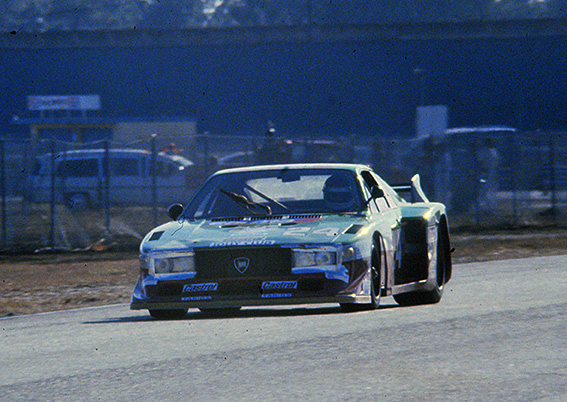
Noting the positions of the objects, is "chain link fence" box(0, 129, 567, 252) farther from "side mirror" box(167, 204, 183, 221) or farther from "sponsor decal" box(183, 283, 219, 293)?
"sponsor decal" box(183, 283, 219, 293)

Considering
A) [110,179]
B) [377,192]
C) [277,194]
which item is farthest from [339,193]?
[110,179]

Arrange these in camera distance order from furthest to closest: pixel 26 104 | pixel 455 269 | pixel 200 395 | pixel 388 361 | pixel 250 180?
pixel 26 104 < pixel 455 269 < pixel 250 180 < pixel 388 361 < pixel 200 395

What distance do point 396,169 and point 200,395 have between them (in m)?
16.0

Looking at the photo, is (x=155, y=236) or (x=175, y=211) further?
(x=175, y=211)

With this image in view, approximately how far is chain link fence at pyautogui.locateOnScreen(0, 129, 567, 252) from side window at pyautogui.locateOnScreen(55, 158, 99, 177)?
0.02m

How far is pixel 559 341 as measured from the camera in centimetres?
757

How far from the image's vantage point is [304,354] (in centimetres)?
723

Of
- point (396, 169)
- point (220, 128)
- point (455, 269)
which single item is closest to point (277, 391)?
point (455, 269)

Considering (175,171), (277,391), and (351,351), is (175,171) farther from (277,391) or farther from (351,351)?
(277,391)

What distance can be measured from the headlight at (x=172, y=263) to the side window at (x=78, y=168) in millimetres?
10703

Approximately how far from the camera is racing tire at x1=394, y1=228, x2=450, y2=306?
916cm

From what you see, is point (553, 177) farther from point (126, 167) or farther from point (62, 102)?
point (62, 102)

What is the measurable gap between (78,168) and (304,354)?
38.7 feet

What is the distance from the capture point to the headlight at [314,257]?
7.21 m
